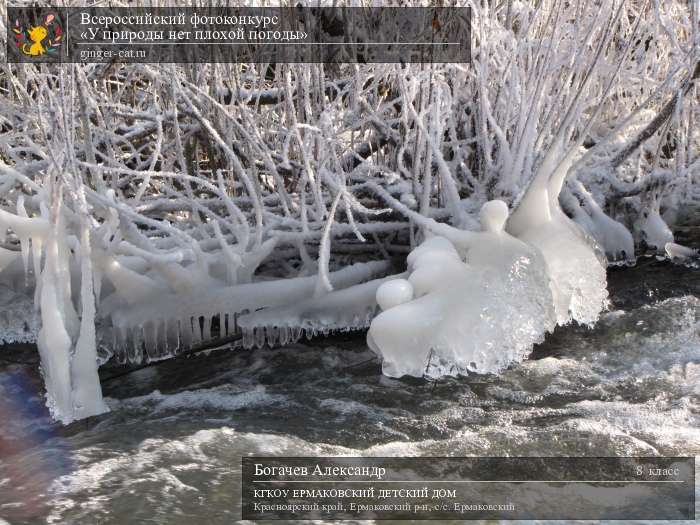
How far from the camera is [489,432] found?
3.41m

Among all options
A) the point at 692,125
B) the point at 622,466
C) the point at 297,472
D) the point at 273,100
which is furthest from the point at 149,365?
the point at 692,125

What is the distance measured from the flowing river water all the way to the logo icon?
1652 mm

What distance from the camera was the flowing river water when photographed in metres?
2.99

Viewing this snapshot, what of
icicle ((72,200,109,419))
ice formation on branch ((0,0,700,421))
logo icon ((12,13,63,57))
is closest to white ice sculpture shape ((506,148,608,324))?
ice formation on branch ((0,0,700,421))

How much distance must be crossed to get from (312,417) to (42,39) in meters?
2.36

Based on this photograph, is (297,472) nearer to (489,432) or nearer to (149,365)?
(489,432)

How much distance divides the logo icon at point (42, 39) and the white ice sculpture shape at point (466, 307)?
2105mm

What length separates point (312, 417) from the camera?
3.69 m

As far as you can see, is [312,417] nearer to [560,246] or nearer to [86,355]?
[86,355]

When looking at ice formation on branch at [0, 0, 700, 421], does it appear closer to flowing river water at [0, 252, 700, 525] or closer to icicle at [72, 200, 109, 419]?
icicle at [72, 200, 109, 419]

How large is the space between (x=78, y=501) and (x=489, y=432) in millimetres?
1614

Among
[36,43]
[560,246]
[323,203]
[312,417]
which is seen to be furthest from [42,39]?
[560,246]
